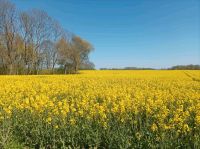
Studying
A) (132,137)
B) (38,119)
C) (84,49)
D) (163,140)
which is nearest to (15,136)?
(38,119)

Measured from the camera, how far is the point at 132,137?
22.6 ft

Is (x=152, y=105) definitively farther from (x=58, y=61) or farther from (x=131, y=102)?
(x=58, y=61)

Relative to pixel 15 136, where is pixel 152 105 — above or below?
above

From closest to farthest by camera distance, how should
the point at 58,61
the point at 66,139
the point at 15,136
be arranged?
the point at 66,139 → the point at 15,136 → the point at 58,61

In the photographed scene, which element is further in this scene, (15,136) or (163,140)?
(15,136)

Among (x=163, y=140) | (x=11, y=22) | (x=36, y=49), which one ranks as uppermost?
(x=11, y=22)

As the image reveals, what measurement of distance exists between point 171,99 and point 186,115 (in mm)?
3286

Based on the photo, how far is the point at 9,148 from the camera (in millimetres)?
7199

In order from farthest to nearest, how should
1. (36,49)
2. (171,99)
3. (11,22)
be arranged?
(36,49)
(11,22)
(171,99)

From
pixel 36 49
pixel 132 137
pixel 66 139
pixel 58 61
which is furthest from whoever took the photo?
pixel 58 61

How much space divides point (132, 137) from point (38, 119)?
10.3 feet

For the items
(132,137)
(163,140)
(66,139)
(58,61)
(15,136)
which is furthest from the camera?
(58,61)

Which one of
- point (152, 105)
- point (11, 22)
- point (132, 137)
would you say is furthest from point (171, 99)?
point (11, 22)

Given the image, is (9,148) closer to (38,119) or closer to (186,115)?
(38,119)
